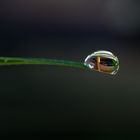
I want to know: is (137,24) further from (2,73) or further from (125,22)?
(2,73)

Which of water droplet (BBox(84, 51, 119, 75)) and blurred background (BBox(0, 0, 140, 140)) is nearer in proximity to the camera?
water droplet (BBox(84, 51, 119, 75))


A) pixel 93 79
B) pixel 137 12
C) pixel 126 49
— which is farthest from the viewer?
pixel 137 12

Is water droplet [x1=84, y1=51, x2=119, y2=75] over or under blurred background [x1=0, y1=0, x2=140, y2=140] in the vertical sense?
under

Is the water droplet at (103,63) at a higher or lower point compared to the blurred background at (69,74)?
lower

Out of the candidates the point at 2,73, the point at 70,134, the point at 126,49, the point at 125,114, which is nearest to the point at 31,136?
the point at 70,134

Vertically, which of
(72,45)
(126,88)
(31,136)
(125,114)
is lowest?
(31,136)

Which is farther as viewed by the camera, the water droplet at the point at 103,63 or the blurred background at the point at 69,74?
the blurred background at the point at 69,74
